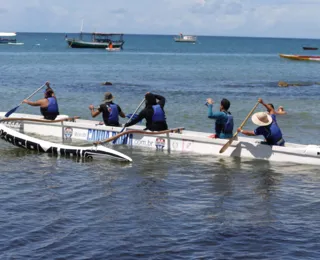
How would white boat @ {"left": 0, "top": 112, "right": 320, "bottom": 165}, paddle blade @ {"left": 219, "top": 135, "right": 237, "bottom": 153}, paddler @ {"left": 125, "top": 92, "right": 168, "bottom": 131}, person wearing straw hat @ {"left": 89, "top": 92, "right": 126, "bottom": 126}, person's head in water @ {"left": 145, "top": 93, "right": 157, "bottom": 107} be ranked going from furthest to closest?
person wearing straw hat @ {"left": 89, "top": 92, "right": 126, "bottom": 126} < paddler @ {"left": 125, "top": 92, "right": 168, "bottom": 131} < person's head in water @ {"left": 145, "top": 93, "right": 157, "bottom": 107} < paddle blade @ {"left": 219, "top": 135, "right": 237, "bottom": 153} < white boat @ {"left": 0, "top": 112, "right": 320, "bottom": 165}

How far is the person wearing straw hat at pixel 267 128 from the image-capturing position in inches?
740

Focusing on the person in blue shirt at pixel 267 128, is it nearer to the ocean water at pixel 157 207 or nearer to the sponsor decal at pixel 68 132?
the ocean water at pixel 157 207

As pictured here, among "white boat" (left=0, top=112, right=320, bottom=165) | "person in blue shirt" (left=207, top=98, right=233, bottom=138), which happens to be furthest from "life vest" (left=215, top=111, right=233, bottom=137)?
"white boat" (left=0, top=112, right=320, bottom=165)

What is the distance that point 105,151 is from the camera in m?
19.8

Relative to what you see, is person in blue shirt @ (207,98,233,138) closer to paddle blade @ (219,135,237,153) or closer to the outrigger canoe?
paddle blade @ (219,135,237,153)

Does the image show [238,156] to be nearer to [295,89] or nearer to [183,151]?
[183,151]

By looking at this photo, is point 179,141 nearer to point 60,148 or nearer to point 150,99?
point 150,99

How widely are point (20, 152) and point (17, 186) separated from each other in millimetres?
4785

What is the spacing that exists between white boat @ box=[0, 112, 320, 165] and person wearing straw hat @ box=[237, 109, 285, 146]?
0.25 m

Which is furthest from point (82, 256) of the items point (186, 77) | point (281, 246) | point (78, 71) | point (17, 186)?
point (78, 71)

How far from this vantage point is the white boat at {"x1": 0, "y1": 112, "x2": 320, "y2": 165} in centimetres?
1898

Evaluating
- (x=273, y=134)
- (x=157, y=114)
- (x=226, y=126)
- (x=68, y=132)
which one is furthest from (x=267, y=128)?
(x=68, y=132)

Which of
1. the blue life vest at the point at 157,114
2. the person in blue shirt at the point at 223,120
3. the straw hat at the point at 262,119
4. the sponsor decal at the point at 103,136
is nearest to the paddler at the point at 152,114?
the blue life vest at the point at 157,114

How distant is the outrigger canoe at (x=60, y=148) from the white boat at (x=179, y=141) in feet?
5.73
